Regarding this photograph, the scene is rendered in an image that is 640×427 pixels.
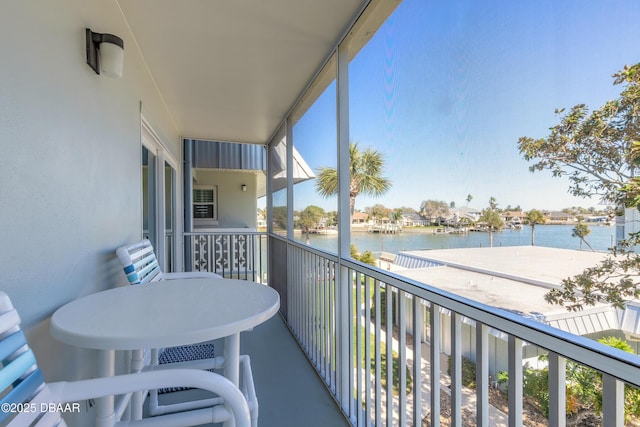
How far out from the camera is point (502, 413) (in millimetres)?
1022

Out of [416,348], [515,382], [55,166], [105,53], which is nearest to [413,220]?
[416,348]

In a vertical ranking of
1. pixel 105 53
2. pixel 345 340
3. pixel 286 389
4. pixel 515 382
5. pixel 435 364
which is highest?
pixel 105 53

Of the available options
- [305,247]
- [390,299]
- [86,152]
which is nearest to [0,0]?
[86,152]

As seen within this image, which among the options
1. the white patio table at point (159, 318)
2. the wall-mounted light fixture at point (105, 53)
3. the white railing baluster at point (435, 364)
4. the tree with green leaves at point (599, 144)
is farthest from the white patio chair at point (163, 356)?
the tree with green leaves at point (599, 144)

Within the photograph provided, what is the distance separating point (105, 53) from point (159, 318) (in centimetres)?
130

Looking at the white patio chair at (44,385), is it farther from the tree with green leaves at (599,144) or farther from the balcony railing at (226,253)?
the balcony railing at (226,253)

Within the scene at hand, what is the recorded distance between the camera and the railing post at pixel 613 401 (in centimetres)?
65

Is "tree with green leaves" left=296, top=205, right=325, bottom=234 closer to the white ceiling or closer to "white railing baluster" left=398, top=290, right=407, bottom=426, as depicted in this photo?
the white ceiling

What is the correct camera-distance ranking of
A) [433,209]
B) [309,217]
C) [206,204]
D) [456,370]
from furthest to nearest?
[206,204], [309,217], [433,209], [456,370]

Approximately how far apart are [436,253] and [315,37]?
1.69 m

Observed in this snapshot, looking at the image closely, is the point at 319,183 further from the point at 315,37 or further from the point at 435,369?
the point at 435,369

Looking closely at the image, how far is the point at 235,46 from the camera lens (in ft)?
7.27

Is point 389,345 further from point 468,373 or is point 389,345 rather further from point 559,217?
point 559,217

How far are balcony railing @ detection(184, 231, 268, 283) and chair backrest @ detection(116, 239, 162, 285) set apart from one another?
2.80 metres
